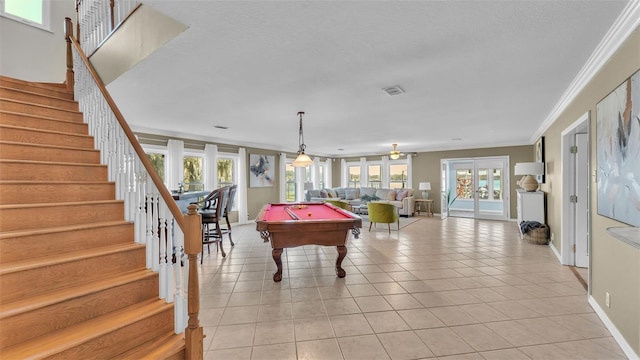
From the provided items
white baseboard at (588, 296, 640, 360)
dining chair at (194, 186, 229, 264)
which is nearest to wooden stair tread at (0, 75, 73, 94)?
dining chair at (194, 186, 229, 264)

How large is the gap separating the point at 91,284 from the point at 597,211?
14.2 feet

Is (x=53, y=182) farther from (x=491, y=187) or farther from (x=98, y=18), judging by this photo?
(x=491, y=187)

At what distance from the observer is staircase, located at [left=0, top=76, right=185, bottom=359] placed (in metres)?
1.56

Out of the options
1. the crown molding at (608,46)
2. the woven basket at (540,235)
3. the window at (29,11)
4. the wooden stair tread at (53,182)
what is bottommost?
the woven basket at (540,235)

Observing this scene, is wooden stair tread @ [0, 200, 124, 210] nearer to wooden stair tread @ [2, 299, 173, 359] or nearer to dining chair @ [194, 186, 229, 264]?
wooden stair tread @ [2, 299, 173, 359]

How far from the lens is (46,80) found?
4434 millimetres

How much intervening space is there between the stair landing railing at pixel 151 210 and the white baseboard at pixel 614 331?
313 centimetres

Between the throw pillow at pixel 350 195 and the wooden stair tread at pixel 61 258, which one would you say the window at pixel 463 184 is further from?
the wooden stair tread at pixel 61 258

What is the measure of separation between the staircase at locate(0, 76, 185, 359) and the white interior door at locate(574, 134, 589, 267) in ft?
17.4

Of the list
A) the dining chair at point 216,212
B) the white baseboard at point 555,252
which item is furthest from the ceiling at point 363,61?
the white baseboard at point 555,252

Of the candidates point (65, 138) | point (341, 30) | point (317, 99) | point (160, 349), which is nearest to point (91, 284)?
point (160, 349)

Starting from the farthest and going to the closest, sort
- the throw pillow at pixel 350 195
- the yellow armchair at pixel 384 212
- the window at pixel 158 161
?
the throw pillow at pixel 350 195 → the yellow armchair at pixel 384 212 → the window at pixel 158 161

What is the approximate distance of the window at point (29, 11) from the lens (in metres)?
4.06

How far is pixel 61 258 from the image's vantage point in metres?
1.86
